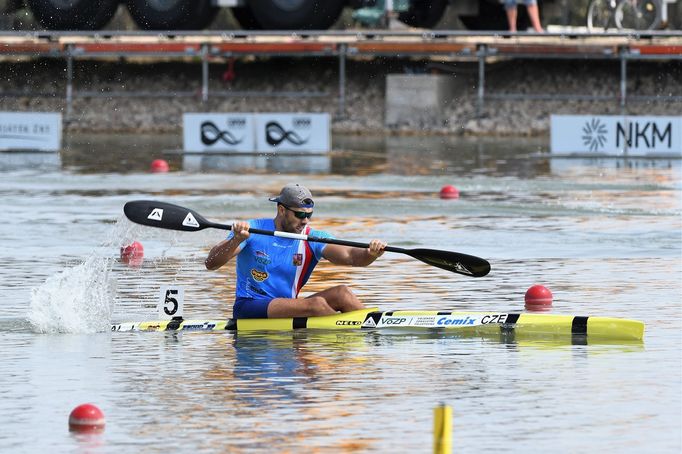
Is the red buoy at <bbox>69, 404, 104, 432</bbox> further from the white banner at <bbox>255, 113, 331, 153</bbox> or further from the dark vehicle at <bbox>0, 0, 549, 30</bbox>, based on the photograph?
the dark vehicle at <bbox>0, 0, 549, 30</bbox>

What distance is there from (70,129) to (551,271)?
25871 mm

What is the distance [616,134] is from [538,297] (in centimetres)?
2000

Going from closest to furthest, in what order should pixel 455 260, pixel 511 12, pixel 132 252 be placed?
pixel 455 260
pixel 132 252
pixel 511 12

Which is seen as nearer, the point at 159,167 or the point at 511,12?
the point at 159,167

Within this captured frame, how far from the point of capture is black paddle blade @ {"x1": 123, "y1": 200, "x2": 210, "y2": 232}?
51.8ft

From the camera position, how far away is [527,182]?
3055 cm

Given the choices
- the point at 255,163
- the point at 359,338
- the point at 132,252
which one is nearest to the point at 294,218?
the point at 359,338

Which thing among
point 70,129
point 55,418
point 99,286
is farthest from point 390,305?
point 70,129

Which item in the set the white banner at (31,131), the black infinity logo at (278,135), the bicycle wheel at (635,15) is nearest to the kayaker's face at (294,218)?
the black infinity logo at (278,135)

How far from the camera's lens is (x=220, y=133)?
37312mm

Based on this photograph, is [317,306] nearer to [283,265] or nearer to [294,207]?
[283,265]

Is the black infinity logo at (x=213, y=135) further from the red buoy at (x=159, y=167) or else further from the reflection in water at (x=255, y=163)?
the red buoy at (x=159, y=167)

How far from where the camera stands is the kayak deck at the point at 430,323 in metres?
14.5

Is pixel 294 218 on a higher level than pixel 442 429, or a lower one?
higher
